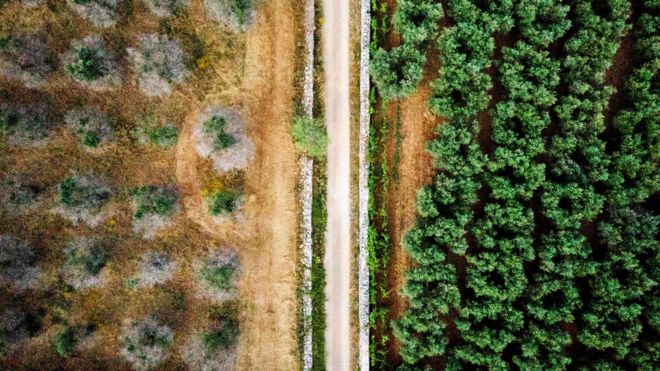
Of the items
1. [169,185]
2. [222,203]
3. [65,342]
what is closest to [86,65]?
[169,185]

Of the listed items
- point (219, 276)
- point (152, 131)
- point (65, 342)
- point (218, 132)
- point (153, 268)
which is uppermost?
point (152, 131)

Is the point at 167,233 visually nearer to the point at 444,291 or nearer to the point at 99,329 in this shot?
the point at 99,329

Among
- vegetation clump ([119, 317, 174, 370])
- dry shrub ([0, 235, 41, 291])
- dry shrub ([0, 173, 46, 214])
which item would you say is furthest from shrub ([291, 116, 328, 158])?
dry shrub ([0, 235, 41, 291])

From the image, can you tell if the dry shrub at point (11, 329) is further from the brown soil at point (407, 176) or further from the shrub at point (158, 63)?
the brown soil at point (407, 176)

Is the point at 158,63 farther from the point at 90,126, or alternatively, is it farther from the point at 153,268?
the point at 153,268

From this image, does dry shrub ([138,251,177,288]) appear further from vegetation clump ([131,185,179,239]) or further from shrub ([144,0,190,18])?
shrub ([144,0,190,18])

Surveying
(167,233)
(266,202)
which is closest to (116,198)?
(167,233)

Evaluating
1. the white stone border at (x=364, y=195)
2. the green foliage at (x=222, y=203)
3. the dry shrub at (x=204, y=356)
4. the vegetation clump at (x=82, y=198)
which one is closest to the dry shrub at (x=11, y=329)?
the vegetation clump at (x=82, y=198)
